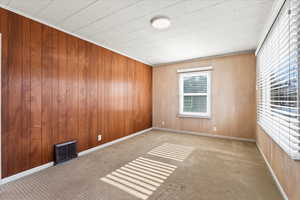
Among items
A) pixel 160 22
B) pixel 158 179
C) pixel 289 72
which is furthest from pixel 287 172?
pixel 160 22

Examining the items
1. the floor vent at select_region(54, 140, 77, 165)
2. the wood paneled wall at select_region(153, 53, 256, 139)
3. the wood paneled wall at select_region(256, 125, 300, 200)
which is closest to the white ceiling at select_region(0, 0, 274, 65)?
the wood paneled wall at select_region(153, 53, 256, 139)

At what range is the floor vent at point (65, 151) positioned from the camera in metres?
2.41

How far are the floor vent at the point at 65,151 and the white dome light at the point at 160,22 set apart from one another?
2.65m

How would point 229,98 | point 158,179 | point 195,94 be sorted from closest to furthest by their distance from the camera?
1. point 158,179
2. point 229,98
3. point 195,94

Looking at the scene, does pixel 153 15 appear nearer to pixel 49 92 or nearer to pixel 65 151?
pixel 49 92

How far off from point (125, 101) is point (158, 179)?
249cm

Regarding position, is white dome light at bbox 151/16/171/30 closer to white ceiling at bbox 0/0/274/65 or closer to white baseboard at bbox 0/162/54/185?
white ceiling at bbox 0/0/274/65

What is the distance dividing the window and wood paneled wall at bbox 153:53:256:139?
0.16 m

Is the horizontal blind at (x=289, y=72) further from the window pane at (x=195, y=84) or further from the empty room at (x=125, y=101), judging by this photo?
Answer: the window pane at (x=195, y=84)

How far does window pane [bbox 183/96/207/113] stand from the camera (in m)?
4.44

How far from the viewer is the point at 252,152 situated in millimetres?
2979

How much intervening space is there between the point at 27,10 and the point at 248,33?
12.4ft

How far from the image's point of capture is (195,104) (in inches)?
181

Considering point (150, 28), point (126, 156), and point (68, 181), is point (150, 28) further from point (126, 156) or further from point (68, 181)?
point (68, 181)
